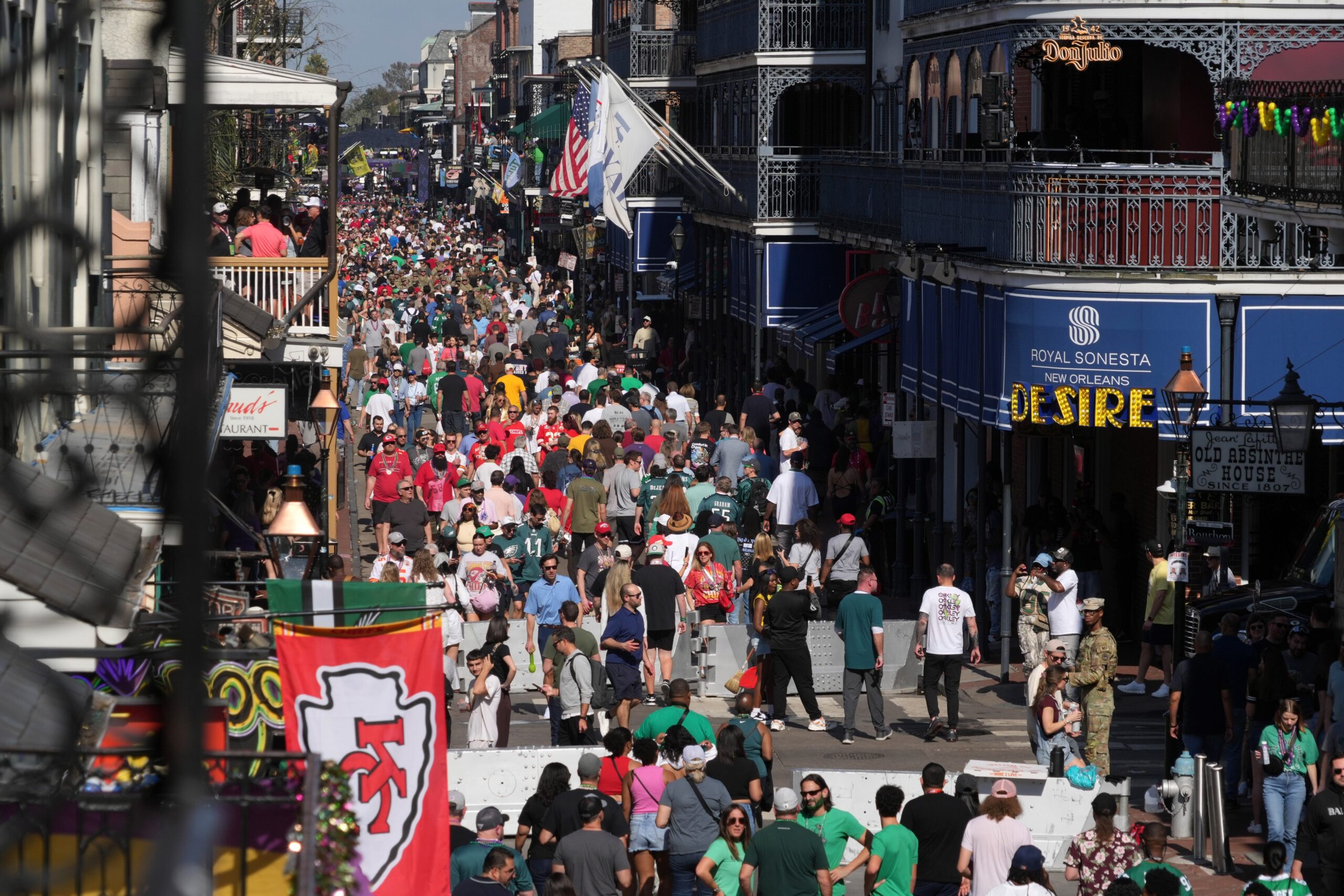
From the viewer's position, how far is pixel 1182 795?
1416 centimetres

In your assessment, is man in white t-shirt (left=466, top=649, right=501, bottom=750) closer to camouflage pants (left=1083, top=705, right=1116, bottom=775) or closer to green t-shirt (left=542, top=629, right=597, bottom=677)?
green t-shirt (left=542, top=629, right=597, bottom=677)

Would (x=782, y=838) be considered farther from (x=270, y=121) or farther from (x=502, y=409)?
(x=270, y=121)

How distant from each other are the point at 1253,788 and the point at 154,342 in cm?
1250

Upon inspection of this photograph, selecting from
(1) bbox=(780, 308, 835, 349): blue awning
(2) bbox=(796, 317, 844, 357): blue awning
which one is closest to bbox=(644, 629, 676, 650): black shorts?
(2) bbox=(796, 317, 844, 357): blue awning

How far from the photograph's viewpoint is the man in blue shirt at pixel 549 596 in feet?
58.2

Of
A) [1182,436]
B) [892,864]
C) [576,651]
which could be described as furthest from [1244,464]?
[892,864]

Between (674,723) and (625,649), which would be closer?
(674,723)

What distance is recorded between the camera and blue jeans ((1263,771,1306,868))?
13.5 metres

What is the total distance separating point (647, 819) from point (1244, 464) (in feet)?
24.9

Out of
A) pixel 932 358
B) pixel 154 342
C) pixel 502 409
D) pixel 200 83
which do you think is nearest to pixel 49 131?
pixel 200 83

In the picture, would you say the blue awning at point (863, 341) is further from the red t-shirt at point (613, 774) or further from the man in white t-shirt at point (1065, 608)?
the red t-shirt at point (613, 774)

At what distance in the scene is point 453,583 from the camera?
59.7ft

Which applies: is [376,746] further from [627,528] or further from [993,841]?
[627,528]

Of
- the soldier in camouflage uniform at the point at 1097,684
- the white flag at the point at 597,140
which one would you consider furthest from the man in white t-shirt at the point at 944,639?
the white flag at the point at 597,140
